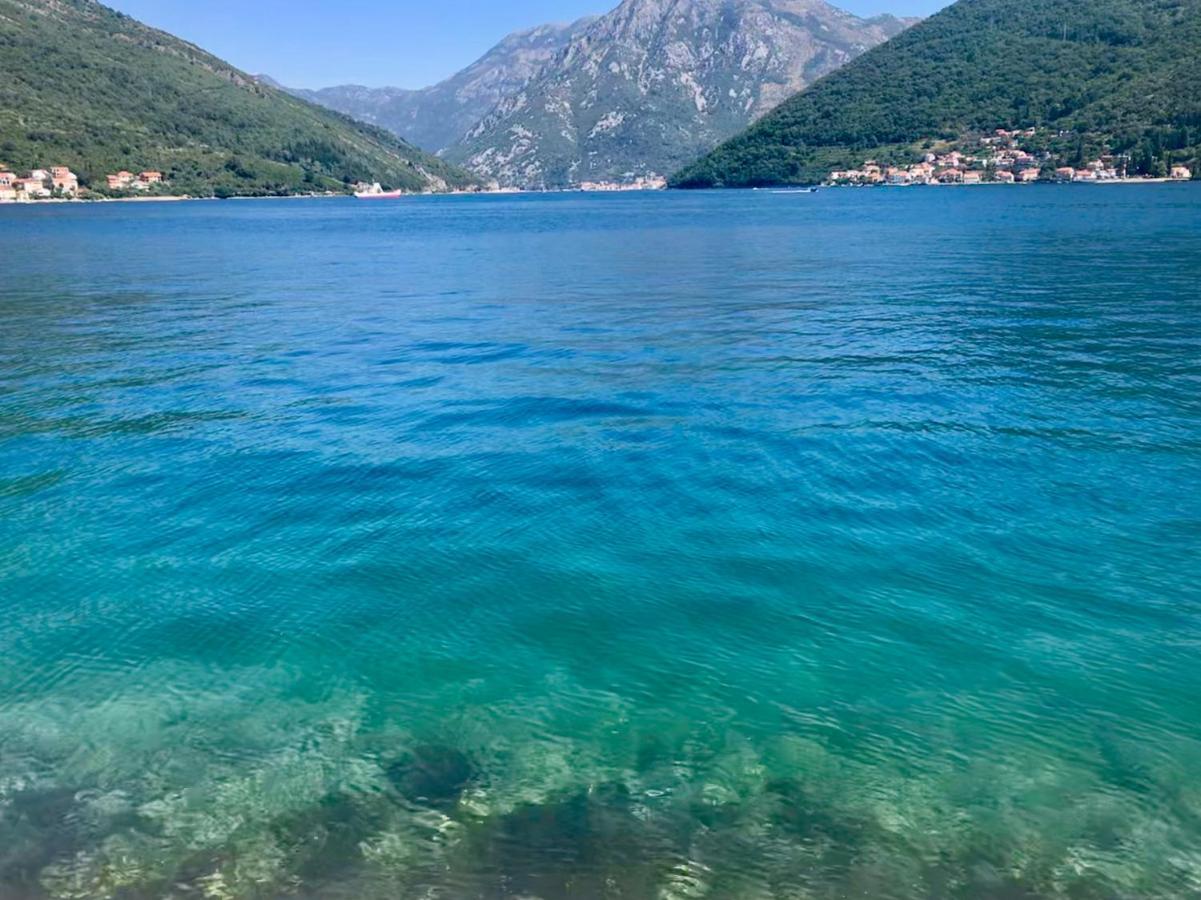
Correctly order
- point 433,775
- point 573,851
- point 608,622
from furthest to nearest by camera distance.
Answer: point 608,622
point 433,775
point 573,851

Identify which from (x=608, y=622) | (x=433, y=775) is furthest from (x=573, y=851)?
(x=608, y=622)

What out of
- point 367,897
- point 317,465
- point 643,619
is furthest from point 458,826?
point 317,465

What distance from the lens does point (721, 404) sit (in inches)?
936

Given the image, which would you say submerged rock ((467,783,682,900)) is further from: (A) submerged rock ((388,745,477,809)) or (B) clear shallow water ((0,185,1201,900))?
(A) submerged rock ((388,745,477,809))

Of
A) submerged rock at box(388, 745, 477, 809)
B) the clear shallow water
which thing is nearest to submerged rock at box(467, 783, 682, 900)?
the clear shallow water

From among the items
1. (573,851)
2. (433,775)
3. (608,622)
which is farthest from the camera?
(608,622)

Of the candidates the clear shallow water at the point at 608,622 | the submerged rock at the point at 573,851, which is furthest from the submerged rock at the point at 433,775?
the submerged rock at the point at 573,851

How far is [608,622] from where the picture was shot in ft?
41.6

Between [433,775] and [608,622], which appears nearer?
[433,775]

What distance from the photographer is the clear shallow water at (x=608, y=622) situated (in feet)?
26.9

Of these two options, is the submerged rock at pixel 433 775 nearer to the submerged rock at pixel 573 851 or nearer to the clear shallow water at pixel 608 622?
the clear shallow water at pixel 608 622

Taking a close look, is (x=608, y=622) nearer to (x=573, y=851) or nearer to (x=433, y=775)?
(x=433, y=775)

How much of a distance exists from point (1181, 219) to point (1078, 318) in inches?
2619

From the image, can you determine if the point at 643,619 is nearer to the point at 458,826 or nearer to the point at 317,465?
the point at 458,826
